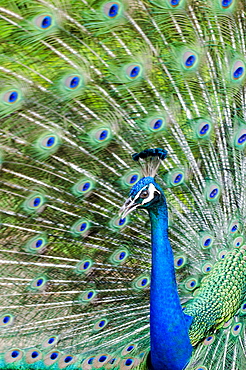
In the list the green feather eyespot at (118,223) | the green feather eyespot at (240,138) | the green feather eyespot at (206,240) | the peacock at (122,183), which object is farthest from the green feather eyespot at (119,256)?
the green feather eyespot at (240,138)

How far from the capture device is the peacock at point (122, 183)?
186cm

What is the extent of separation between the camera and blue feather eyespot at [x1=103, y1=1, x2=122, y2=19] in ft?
6.01

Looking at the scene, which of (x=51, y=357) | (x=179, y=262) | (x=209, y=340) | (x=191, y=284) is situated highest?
(x=179, y=262)

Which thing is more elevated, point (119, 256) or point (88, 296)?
point (119, 256)

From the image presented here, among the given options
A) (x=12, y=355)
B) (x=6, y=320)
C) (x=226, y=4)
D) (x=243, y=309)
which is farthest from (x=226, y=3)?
(x=12, y=355)

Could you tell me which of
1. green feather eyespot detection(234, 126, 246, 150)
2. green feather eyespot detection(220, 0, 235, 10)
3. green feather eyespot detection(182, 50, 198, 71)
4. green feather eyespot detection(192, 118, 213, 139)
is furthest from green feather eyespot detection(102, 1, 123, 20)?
green feather eyespot detection(234, 126, 246, 150)

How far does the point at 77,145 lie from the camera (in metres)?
2.03

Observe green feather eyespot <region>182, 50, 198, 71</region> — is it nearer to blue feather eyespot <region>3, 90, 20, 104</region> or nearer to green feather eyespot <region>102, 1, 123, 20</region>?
green feather eyespot <region>102, 1, 123, 20</region>

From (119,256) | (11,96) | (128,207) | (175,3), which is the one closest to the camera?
(128,207)

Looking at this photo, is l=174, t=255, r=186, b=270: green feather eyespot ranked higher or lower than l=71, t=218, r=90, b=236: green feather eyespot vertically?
lower

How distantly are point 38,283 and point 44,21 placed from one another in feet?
3.61

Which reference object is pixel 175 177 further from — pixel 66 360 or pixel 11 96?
pixel 66 360

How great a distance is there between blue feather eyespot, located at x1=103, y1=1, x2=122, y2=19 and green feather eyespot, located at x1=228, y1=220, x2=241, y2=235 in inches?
43.2

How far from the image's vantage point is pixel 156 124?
2113 millimetres
